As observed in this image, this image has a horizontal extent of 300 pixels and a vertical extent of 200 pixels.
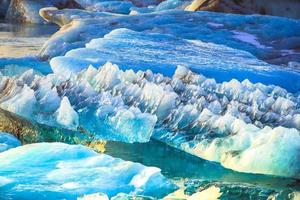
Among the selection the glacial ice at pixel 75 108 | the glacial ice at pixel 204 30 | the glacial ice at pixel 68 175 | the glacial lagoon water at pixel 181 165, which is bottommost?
the glacial lagoon water at pixel 181 165

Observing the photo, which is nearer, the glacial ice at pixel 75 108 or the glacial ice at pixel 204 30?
the glacial ice at pixel 75 108

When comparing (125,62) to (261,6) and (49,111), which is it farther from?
(261,6)

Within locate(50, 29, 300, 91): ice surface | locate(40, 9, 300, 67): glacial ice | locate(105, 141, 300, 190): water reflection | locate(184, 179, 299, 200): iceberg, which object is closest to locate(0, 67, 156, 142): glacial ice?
locate(105, 141, 300, 190): water reflection

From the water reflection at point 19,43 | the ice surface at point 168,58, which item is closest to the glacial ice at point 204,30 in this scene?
the ice surface at point 168,58

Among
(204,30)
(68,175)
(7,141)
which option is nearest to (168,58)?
(204,30)

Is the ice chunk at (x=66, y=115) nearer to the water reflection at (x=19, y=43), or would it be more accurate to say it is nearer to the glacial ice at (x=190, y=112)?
the glacial ice at (x=190, y=112)

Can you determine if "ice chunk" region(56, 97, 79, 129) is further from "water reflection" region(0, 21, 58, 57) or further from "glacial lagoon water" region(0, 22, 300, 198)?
"water reflection" region(0, 21, 58, 57)

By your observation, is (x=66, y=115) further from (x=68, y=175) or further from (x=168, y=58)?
(x=168, y=58)
